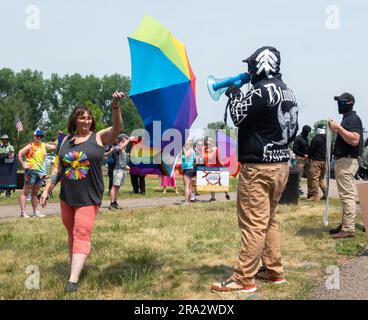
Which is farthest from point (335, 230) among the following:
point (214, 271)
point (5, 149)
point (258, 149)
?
point (5, 149)

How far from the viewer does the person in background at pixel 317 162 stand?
12400 mm

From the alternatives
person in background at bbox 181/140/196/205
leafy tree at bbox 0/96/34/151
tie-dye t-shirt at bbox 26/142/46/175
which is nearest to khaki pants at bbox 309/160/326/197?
person in background at bbox 181/140/196/205

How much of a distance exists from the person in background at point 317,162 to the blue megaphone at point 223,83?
8.03 m

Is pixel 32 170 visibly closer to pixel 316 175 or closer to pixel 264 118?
pixel 264 118

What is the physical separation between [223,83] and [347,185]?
3029 millimetres

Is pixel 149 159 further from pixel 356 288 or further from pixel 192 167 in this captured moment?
pixel 192 167

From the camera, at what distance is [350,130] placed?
6805mm

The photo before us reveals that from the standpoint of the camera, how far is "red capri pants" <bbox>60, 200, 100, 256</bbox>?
15.2 ft

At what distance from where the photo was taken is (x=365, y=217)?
6.20 m

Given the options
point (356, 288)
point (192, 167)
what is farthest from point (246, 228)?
point (192, 167)

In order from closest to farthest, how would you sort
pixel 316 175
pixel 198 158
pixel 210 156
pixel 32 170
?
pixel 32 170
pixel 316 175
pixel 198 158
pixel 210 156

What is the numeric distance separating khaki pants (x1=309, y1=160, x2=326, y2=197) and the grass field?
3.28 metres

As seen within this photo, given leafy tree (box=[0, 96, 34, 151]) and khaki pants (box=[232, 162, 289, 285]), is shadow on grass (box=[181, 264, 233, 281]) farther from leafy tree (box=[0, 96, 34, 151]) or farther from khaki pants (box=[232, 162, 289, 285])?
leafy tree (box=[0, 96, 34, 151])
